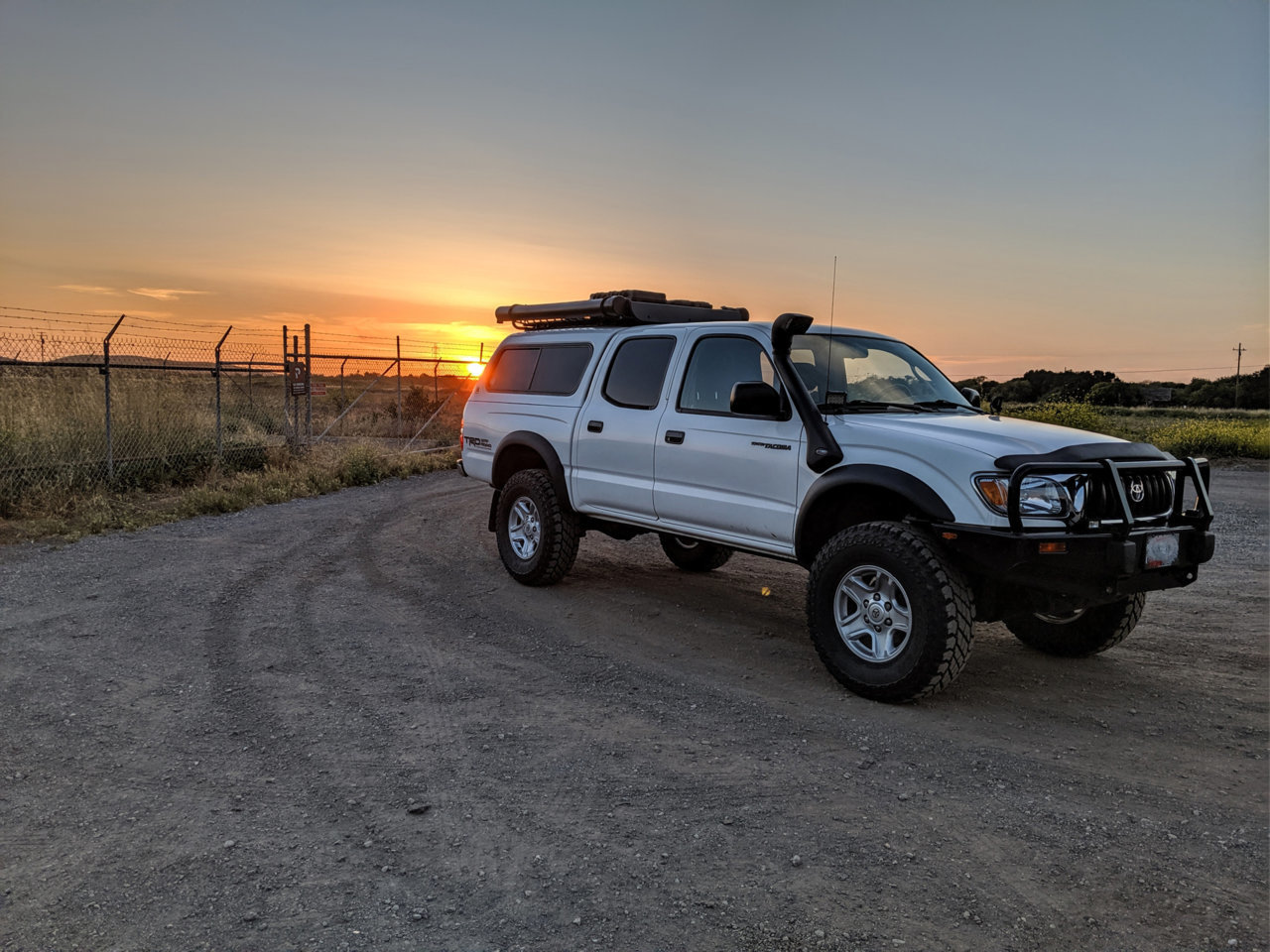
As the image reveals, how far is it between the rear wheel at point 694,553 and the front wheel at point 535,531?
133cm

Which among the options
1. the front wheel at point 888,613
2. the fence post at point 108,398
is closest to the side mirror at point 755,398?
the front wheel at point 888,613

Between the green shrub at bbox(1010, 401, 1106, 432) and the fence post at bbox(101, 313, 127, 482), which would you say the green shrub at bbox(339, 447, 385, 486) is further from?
the green shrub at bbox(1010, 401, 1106, 432)

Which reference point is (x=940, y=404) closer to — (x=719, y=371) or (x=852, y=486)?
(x=852, y=486)

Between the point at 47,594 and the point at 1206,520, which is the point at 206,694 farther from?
the point at 1206,520

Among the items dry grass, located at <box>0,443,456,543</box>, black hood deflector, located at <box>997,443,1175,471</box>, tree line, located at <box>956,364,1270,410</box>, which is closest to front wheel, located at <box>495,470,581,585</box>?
black hood deflector, located at <box>997,443,1175,471</box>

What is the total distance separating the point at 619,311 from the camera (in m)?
7.29

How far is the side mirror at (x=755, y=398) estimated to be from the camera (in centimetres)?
548

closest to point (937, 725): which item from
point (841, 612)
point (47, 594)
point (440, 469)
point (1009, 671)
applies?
point (841, 612)

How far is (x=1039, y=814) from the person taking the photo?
3842 mm

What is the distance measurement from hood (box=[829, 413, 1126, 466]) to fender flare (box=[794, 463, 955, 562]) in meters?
0.16

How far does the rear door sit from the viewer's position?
18.7 ft

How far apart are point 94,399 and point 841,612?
43.6 ft

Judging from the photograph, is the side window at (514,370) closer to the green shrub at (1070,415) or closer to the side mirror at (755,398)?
the side mirror at (755,398)

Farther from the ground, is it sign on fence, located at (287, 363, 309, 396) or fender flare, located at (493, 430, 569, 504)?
sign on fence, located at (287, 363, 309, 396)
